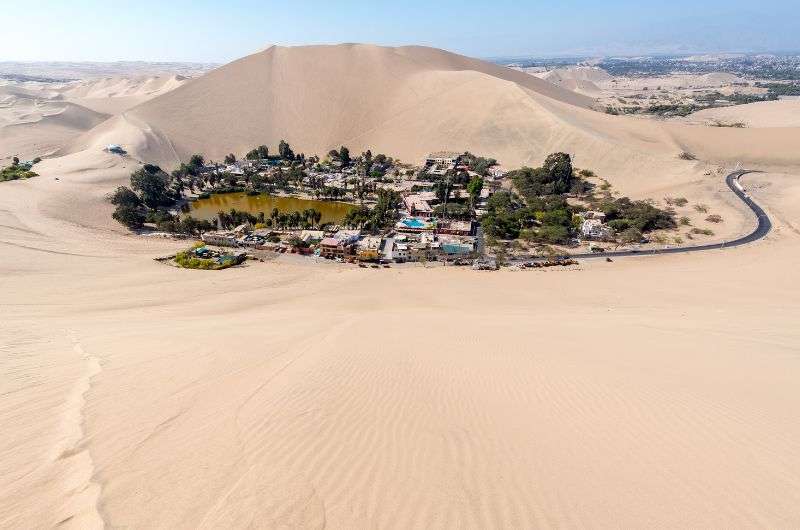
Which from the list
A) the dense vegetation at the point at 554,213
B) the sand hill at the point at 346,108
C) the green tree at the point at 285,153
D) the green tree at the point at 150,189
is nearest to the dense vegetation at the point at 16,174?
the green tree at the point at 150,189

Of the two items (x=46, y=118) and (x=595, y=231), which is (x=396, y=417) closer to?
(x=595, y=231)

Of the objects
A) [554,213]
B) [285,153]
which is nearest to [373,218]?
[554,213]

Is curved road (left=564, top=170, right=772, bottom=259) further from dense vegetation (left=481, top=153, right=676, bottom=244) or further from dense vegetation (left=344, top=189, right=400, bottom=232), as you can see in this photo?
dense vegetation (left=344, top=189, right=400, bottom=232)

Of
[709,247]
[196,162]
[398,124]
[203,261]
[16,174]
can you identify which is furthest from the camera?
[398,124]

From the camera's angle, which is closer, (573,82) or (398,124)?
(398,124)

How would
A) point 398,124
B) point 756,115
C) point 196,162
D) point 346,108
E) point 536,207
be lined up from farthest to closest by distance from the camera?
point 756,115
point 346,108
point 398,124
point 196,162
point 536,207

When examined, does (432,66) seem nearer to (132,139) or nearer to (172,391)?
(132,139)
